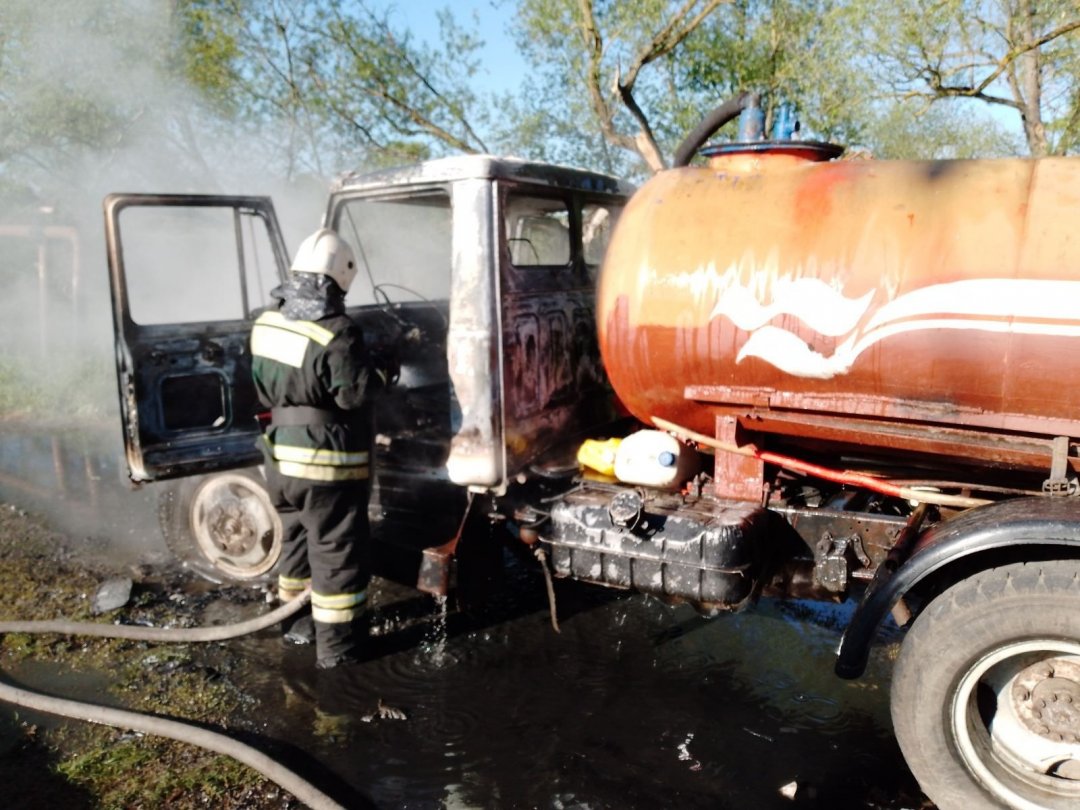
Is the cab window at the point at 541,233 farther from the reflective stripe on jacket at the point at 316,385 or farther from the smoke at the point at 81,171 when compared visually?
the smoke at the point at 81,171

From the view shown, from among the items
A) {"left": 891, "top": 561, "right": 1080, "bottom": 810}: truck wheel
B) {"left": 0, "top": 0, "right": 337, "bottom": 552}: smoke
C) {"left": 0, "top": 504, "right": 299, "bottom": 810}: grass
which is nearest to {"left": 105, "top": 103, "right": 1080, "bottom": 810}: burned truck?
{"left": 891, "top": 561, "right": 1080, "bottom": 810}: truck wheel

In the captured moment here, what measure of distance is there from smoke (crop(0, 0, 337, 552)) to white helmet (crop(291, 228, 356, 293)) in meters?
5.33

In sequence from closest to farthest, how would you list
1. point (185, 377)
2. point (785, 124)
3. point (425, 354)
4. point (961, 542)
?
1. point (961, 542)
2. point (785, 124)
3. point (185, 377)
4. point (425, 354)

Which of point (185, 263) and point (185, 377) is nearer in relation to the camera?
point (185, 377)

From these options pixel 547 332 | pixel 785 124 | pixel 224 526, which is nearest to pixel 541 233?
pixel 547 332

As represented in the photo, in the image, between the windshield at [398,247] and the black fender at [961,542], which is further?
the windshield at [398,247]

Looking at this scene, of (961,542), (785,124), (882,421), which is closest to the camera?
(961,542)

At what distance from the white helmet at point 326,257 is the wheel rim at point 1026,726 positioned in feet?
10.4

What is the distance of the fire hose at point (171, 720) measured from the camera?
9.51ft

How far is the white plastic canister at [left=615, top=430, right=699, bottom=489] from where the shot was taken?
3588 millimetres

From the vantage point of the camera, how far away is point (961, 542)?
8.67 feet

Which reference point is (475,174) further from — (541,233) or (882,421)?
(882,421)

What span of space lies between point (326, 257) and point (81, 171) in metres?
12.3

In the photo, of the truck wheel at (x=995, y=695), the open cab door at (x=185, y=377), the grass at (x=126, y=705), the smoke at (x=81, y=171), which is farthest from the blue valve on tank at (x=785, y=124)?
the smoke at (x=81, y=171)
